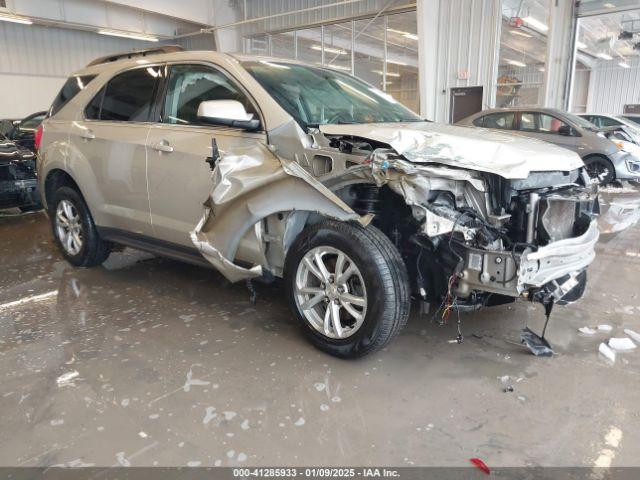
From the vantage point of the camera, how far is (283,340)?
305 cm

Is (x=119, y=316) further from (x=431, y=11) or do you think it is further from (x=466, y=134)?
(x=431, y=11)

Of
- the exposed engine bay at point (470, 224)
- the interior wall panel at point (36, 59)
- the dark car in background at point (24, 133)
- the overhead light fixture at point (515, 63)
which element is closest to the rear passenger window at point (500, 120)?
the overhead light fixture at point (515, 63)


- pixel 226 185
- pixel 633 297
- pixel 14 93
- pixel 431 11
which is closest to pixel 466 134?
pixel 226 185

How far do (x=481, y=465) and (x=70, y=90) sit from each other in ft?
14.4

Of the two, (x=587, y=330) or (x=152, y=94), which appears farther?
(x=152, y=94)

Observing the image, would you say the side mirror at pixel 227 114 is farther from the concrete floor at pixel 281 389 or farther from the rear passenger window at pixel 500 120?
the rear passenger window at pixel 500 120

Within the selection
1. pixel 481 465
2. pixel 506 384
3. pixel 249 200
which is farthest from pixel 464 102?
pixel 481 465

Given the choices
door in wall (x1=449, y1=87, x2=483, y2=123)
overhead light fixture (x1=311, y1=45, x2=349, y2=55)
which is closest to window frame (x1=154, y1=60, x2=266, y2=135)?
door in wall (x1=449, y1=87, x2=483, y2=123)

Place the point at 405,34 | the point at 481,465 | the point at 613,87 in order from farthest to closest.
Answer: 1. the point at 613,87
2. the point at 405,34
3. the point at 481,465

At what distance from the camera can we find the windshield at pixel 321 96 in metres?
3.08

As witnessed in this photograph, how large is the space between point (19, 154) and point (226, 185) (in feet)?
16.3

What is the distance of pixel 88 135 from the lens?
13.2ft

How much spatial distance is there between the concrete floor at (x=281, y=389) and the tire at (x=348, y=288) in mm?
171

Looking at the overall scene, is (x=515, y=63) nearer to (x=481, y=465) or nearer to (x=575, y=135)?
(x=575, y=135)
